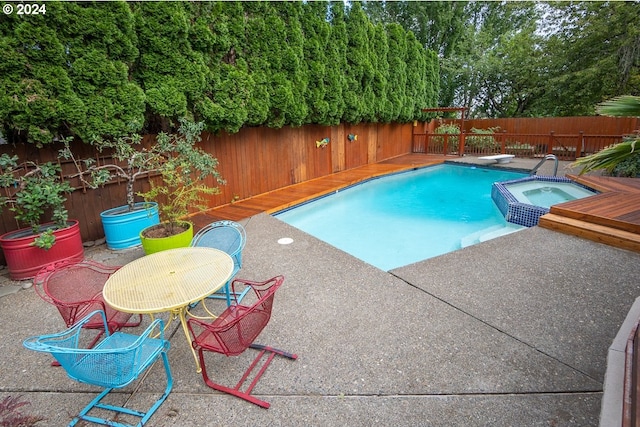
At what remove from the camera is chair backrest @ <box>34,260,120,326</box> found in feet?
6.31

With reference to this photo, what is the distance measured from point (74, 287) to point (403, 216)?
609 cm

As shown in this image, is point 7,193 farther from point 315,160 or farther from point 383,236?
point 315,160

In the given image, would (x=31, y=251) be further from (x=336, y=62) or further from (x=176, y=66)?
(x=336, y=62)

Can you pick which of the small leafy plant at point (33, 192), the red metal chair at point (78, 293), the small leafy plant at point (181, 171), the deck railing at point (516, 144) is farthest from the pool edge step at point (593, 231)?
the deck railing at point (516, 144)

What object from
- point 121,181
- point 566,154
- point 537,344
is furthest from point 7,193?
point 566,154

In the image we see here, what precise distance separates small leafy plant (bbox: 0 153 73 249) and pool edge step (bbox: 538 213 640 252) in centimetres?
606

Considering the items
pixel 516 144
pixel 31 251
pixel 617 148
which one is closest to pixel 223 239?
pixel 31 251

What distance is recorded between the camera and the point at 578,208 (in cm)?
418

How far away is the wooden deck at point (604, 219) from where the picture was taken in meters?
3.52

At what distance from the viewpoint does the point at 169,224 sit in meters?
3.72

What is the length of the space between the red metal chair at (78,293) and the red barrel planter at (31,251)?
1545 mm

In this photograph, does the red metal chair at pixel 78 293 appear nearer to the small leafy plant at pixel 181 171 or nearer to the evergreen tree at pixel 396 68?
the small leafy plant at pixel 181 171

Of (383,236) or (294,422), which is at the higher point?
(294,422)

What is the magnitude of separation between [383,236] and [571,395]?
4.28m
